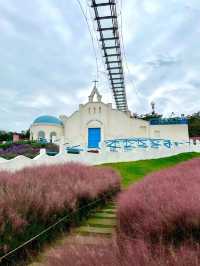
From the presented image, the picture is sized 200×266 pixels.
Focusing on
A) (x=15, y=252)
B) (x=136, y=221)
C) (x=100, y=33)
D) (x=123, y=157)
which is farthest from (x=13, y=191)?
(x=100, y=33)

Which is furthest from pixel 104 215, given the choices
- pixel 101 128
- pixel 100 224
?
pixel 101 128

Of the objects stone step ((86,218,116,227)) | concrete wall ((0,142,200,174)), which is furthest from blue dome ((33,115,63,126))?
stone step ((86,218,116,227))

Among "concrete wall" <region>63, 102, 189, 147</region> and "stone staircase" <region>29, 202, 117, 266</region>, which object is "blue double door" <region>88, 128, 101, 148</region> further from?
"stone staircase" <region>29, 202, 117, 266</region>

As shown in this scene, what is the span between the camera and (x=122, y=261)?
2234 mm

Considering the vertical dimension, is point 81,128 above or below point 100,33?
below

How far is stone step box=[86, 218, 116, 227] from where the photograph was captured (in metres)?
4.77

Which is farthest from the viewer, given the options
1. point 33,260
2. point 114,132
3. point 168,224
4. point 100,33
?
point 114,132

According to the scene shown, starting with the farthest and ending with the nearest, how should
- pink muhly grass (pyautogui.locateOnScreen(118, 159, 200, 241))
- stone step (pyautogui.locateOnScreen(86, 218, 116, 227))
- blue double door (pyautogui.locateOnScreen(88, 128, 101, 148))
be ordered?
blue double door (pyautogui.locateOnScreen(88, 128, 101, 148))
stone step (pyautogui.locateOnScreen(86, 218, 116, 227))
pink muhly grass (pyautogui.locateOnScreen(118, 159, 200, 241))

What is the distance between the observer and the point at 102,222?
4938 mm

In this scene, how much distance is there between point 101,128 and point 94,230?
22596 mm

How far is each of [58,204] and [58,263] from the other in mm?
1904

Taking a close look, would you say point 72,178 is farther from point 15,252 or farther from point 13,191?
point 15,252

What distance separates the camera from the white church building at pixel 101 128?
26984 millimetres

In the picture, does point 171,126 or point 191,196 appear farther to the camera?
point 171,126
